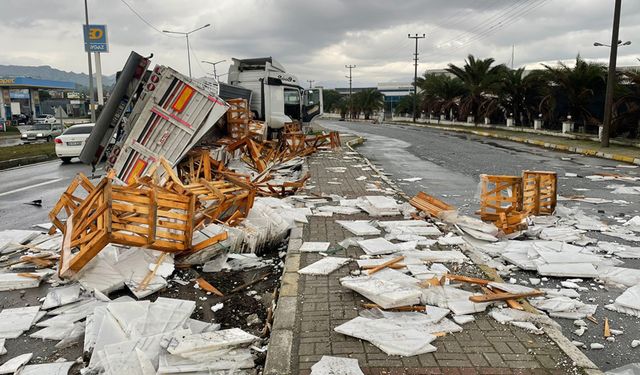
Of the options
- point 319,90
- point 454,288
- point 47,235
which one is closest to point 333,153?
point 319,90

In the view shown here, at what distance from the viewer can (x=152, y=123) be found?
10.2 m

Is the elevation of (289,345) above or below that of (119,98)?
below

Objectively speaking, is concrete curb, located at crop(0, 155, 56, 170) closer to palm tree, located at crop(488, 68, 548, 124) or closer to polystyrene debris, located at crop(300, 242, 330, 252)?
polystyrene debris, located at crop(300, 242, 330, 252)

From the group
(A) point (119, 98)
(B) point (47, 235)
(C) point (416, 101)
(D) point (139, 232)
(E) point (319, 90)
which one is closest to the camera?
(D) point (139, 232)

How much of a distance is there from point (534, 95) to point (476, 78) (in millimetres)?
7864

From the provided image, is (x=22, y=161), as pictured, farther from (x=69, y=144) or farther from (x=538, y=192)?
(x=538, y=192)

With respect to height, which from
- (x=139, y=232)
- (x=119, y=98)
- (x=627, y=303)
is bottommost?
(x=627, y=303)

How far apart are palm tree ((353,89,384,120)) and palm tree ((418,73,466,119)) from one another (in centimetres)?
2094

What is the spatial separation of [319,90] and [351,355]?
23.1m

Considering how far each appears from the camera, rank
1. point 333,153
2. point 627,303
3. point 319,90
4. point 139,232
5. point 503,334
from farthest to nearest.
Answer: point 319,90 → point 333,153 → point 139,232 → point 627,303 → point 503,334

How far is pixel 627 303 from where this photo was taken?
4871 millimetres

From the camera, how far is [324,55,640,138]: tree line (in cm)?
2559

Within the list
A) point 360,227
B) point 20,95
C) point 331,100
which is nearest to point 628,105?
point 360,227

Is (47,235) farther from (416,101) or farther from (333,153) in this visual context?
(416,101)
